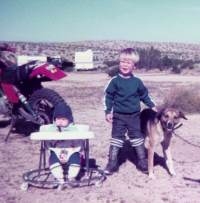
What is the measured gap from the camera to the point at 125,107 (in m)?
7.20

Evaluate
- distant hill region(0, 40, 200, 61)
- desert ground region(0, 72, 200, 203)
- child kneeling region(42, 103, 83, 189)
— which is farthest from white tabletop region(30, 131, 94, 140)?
Answer: distant hill region(0, 40, 200, 61)

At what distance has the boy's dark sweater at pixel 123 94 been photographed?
7148mm

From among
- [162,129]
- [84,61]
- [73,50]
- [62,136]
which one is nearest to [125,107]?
[162,129]

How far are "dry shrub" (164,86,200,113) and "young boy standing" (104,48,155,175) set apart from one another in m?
5.40

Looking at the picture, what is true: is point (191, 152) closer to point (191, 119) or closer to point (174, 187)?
point (174, 187)

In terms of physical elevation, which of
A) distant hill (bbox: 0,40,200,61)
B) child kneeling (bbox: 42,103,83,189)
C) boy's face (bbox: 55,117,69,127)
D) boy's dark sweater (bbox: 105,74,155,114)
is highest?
boy's dark sweater (bbox: 105,74,155,114)

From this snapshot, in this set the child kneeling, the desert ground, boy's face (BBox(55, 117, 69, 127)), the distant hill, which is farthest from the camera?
the distant hill

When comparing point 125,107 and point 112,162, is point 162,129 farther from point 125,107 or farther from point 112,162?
point 112,162

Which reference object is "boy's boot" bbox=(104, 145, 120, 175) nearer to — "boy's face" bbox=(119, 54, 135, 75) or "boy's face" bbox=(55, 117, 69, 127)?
"boy's face" bbox=(55, 117, 69, 127)

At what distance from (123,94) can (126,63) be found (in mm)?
446

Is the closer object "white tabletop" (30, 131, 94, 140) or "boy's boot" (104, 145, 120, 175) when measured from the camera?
"white tabletop" (30, 131, 94, 140)

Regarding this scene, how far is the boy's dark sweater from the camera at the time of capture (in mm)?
7148

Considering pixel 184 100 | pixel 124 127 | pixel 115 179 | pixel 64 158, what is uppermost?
pixel 124 127

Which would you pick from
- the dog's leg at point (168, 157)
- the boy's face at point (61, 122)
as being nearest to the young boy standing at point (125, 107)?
the dog's leg at point (168, 157)
